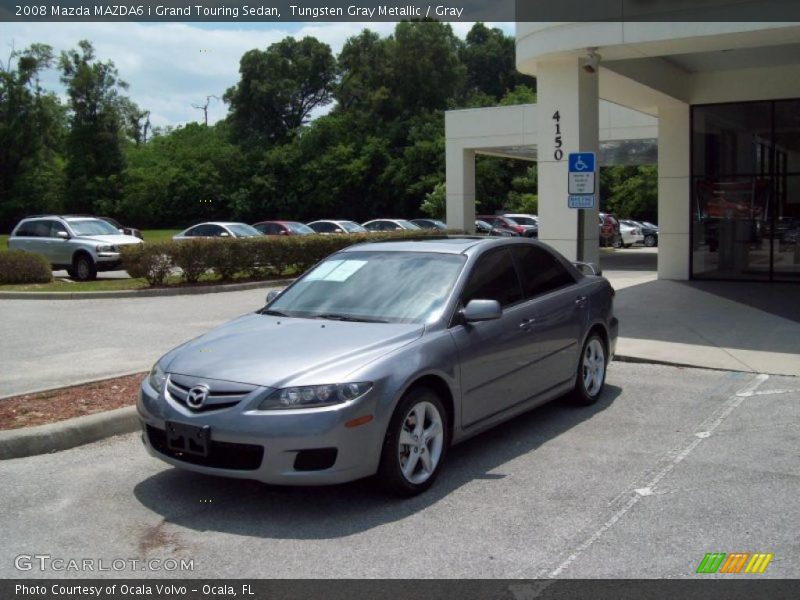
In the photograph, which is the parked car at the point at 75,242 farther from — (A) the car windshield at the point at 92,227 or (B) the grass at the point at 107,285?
(B) the grass at the point at 107,285

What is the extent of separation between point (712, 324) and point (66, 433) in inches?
366

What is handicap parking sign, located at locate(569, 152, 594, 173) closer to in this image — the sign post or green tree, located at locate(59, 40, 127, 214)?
the sign post

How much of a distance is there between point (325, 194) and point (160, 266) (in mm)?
41146

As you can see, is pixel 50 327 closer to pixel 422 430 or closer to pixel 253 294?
pixel 253 294

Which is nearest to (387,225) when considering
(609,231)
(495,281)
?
(609,231)

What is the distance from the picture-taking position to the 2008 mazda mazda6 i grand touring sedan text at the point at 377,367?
4969 millimetres

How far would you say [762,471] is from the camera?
234 inches

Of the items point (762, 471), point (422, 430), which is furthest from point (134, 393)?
point (762, 471)

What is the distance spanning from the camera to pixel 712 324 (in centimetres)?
1251

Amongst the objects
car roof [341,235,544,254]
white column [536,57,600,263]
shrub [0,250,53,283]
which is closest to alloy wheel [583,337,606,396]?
car roof [341,235,544,254]

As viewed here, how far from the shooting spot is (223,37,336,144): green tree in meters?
67.9

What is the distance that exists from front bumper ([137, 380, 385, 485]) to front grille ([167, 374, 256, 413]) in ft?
0.13

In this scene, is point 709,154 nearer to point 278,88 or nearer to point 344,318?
point 344,318

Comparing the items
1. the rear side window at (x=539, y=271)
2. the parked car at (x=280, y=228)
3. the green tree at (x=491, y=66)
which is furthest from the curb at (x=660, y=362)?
the green tree at (x=491, y=66)
